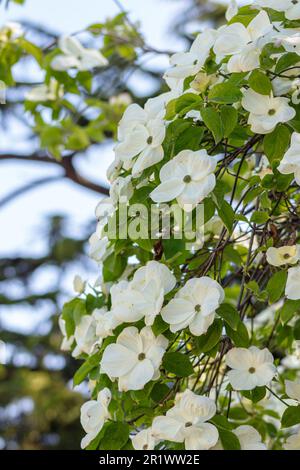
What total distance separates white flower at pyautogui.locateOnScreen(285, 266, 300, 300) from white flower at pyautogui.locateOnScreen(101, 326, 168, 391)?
0.15 m

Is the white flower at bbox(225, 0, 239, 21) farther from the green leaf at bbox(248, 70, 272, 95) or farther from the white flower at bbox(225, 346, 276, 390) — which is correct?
the white flower at bbox(225, 346, 276, 390)

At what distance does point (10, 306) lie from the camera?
5.52 metres

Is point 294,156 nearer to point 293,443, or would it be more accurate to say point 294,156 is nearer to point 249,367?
point 249,367

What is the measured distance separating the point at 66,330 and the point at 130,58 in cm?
117

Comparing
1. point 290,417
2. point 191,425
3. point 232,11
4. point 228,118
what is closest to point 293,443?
point 290,417

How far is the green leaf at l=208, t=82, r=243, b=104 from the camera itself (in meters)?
0.92

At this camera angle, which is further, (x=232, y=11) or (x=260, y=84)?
(x=232, y=11)

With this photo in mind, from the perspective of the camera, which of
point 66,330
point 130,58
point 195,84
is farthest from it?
point 130,58

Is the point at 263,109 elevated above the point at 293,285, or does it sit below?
above

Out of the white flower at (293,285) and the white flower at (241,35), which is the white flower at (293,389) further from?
the white flower at (241,35)

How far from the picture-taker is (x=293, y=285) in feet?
3.03

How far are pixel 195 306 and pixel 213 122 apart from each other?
0.21 m
